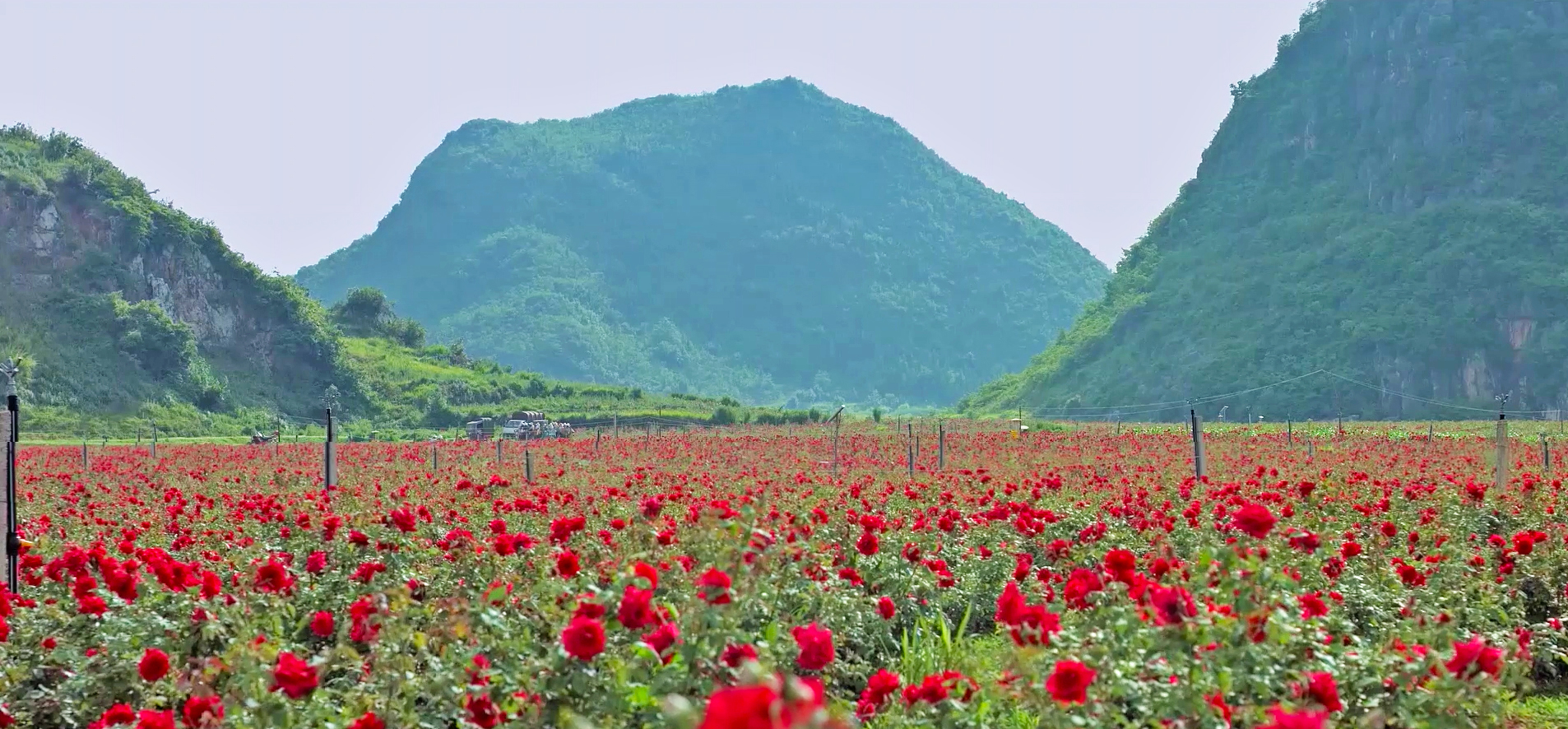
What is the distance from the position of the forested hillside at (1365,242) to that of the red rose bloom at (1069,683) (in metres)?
78.9

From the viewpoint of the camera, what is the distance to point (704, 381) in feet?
547

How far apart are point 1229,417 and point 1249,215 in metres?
28.7

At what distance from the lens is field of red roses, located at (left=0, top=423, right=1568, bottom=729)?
3.90 meters

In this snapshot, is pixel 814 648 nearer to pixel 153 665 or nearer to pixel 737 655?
pixel 737 655

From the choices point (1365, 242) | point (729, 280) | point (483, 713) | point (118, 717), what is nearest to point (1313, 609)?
point (483, 713)

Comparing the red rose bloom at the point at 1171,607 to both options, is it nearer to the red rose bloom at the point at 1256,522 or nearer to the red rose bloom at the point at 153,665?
the red rose bloom at the point at 1256,522

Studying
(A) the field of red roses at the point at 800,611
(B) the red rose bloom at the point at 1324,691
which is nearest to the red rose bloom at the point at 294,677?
(A) the field of red roses at the point at 800,611

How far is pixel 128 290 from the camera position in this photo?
221 ft

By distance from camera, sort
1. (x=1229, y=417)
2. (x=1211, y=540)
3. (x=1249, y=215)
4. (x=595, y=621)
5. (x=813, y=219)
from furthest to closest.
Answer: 1. (x=813, y=219)
2. (x=1249, y=215)
3. (x=1229, y=417)
4. (x=1211, y=540)
5. (x=595, y=621)

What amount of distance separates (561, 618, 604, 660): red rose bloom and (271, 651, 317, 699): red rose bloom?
76 centimetres

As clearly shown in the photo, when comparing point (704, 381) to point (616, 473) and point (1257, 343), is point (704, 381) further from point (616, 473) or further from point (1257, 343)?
point (616, 473)

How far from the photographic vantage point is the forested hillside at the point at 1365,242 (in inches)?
3196

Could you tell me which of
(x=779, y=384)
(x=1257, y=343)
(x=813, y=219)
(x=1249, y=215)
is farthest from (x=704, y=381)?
(x=1257, y=343)

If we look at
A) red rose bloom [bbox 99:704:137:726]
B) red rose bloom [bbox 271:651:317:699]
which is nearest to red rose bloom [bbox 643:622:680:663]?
red rose bloom [bbox 271:651:317:699]
